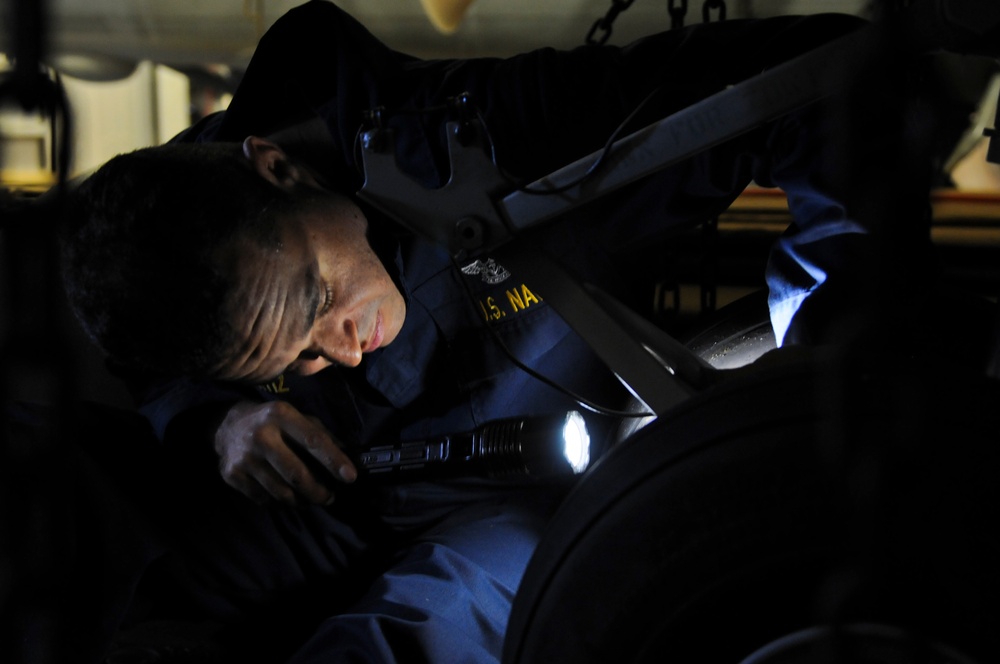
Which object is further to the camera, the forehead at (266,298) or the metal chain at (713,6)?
the metal chain at (713,6)

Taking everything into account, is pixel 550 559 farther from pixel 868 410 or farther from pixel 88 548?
pixel 88 548

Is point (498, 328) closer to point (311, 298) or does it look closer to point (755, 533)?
point (311, 298)

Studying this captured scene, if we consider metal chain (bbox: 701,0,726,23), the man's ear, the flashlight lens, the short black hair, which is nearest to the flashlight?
the flashlight lens

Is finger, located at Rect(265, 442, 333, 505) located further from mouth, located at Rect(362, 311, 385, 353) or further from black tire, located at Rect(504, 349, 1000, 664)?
black tire, located at Rect(504, 349, 1000, 664)

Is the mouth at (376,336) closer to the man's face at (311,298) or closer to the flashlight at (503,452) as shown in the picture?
the man's face at (311,298)

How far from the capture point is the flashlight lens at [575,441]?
33.0 inches

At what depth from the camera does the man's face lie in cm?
94

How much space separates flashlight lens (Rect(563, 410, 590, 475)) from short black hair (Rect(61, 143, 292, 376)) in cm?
35

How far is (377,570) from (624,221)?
53cm

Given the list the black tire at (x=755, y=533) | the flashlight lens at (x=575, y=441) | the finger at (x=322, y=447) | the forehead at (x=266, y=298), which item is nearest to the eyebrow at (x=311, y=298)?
the forehead at (x=266, y=298)

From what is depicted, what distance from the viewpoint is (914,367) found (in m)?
0.50

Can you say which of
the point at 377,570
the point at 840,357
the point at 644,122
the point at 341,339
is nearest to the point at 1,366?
the point at 840,357

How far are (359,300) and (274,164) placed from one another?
0.18 metres

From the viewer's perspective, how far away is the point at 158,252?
2.95 feet
